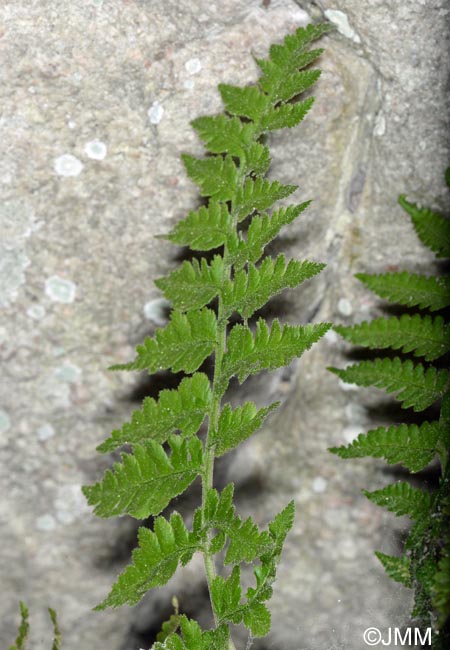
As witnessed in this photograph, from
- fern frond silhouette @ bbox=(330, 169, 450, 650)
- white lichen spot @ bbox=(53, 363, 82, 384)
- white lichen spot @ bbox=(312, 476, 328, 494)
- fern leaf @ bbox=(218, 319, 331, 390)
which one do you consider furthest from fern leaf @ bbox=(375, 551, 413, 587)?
white lichen spot @ bbox=(53, 363, 82, 384)

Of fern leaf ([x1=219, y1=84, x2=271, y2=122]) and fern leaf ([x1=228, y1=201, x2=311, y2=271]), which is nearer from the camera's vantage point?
fern leaf ([x1=228, y1=201, x2=311, y2=271])

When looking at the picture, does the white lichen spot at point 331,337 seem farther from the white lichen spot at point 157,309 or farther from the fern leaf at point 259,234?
the fern leaf at point 259,234

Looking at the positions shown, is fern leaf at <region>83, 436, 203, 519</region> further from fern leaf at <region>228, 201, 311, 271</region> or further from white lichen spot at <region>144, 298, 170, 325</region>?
white lichen spot at <region>144, 298, 170, 325</region>

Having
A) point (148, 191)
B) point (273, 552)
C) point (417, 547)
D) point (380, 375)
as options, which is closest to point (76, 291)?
point (148, 191)

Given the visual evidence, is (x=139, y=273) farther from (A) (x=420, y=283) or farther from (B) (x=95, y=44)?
(A) (x=420, y=283)

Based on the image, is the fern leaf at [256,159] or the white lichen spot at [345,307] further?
the white lichen spot at [345,307]

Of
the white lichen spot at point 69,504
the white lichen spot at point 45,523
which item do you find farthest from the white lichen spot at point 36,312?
the white lichen spot at point 45,523
